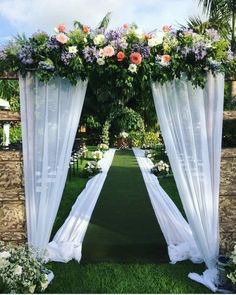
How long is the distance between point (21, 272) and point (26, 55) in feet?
6.55

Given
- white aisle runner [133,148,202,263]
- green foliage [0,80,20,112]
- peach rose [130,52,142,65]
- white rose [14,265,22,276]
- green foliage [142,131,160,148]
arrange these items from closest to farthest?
white rose [14,265,22,276], peach rose [130,52,142,65], white aisle runner [133,148,202,263], green foliage [0,80,20,112], green foliage [142,131,160,148]

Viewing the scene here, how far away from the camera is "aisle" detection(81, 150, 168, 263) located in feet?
17.3

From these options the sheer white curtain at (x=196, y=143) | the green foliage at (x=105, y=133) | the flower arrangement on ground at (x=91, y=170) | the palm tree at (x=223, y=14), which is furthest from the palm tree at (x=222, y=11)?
the green foliage at (x=105, y=133)

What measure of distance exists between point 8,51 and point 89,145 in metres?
17.0

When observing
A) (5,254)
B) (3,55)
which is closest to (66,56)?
(3,55)

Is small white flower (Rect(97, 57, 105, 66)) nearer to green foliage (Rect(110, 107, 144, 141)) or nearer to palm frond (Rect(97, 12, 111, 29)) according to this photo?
palm frond (Rect(97, 12, 111, 29))

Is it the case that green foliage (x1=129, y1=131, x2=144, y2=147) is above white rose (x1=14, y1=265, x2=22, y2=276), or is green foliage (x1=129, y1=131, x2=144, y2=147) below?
above

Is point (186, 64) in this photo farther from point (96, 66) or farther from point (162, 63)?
point (96, 66)

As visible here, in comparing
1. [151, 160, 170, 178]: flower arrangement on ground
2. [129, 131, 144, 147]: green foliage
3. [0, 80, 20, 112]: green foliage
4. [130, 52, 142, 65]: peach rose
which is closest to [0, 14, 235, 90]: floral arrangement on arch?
[130, 52, 142, 65]: peach rose

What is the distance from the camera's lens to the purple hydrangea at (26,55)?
167 inches

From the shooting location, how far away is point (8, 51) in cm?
428

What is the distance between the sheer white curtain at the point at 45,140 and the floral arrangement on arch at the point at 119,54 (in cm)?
18

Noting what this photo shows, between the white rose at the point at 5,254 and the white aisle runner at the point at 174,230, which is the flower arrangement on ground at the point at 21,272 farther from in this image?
the white aisle runner at the point at 174,230

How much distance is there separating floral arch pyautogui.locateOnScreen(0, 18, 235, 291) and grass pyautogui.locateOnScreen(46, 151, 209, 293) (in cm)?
35
